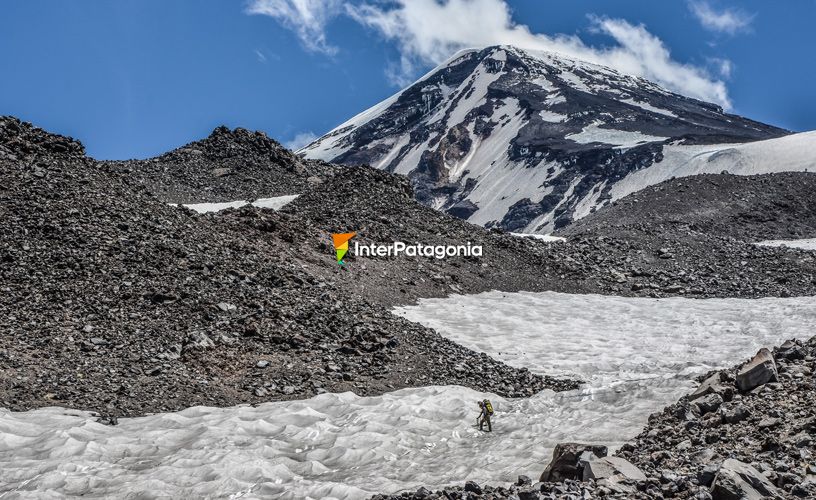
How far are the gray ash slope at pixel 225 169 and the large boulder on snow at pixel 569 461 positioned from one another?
116 ft

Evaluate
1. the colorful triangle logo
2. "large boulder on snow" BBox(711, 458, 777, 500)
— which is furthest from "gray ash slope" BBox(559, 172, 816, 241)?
"large boulder on snow" BBox(711, 458, 777, 500)

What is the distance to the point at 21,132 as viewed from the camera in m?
29.4

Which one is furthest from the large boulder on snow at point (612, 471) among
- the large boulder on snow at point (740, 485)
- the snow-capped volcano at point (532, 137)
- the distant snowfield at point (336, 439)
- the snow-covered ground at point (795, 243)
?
the snow-capped volcano at point (532, 137)

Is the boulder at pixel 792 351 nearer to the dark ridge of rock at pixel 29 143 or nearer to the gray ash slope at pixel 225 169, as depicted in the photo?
the dark ridge of rock at pixel 29 143

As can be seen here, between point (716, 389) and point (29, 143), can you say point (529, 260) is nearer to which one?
point (716, 389)

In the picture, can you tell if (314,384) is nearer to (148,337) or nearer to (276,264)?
(148,337)

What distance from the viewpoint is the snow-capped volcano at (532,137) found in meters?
110

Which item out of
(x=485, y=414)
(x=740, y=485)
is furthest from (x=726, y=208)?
(x=740, y=485)

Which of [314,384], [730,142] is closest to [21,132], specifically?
[314,384]

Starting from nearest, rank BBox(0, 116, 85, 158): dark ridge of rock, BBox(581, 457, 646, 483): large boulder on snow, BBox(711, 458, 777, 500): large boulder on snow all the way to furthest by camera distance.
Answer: BBox(711, 458, 777, 500): large boulder on snow, BBox(581, 457, 646, 483): large boulder on snow, BBox(0, 116, 85, 158): dark ridge of rock

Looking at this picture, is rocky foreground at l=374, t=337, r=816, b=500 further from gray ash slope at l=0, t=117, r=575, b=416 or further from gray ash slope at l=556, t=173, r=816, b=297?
gray ash slope at l=556, t=173, r=816, b=297

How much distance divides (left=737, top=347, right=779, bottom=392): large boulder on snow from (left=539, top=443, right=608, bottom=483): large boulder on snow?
12.1 feet

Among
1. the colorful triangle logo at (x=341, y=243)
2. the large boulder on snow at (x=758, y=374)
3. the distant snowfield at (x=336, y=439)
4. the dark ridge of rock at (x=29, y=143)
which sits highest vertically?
the dark ridge of rock at (x=29, y=143)

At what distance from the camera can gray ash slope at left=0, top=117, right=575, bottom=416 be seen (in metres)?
17.5
